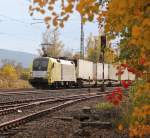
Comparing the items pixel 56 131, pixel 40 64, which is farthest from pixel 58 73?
pixel 56 131

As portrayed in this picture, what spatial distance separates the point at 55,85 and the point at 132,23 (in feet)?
138

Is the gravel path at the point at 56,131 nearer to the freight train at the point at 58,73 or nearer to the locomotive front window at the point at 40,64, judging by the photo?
the freight train at the point at 58,73

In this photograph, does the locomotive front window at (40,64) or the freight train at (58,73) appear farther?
the locomotive front window at (40,64)

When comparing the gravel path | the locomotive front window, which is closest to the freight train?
the locomotive front window

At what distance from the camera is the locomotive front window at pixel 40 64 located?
45.0 m

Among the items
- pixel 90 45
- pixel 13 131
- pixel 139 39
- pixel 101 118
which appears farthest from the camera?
pixel 90 45

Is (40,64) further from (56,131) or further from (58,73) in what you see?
(56,131)

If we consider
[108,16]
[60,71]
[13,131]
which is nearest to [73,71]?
[60,71]

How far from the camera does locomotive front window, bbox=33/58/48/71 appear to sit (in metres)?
45.0

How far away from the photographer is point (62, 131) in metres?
12.8

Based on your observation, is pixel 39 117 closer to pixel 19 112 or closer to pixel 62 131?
pixel 19 112

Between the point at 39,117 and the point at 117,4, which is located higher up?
the point at 117,4

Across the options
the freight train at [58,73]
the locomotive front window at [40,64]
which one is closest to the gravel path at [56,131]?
the freight train at [58,73]

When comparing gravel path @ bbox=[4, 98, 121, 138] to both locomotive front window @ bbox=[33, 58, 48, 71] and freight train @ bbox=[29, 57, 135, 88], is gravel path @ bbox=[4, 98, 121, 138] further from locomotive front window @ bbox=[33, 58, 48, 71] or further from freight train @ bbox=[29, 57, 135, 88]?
locomotive front window @ bbox=[33, 58, 48, 71]
